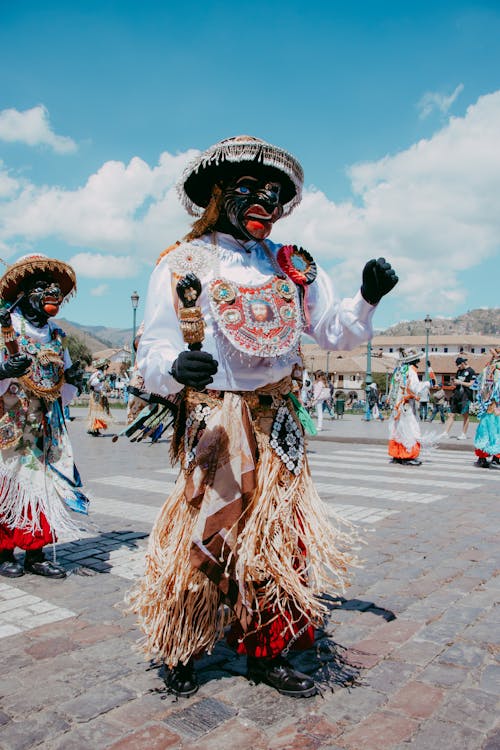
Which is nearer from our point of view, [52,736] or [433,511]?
[52,736]

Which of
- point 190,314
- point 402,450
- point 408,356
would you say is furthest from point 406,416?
point 190,314

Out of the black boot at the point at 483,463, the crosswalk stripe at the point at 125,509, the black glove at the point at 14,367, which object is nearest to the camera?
the black glove at the point at 14,367

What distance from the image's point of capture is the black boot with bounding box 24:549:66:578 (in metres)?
4.30

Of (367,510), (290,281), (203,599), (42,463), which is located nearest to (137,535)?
(42,463)

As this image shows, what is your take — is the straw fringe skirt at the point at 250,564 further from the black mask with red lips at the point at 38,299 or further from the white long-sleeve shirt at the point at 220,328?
the black mask with red lips at the point at 38,299

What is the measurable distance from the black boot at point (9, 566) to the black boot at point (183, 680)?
2.08m

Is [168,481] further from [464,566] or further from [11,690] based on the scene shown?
[11,690]

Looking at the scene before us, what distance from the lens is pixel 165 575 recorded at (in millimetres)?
2650

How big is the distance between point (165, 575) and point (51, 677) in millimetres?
776

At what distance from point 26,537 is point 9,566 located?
256mm

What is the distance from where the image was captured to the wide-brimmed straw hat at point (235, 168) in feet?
9.37

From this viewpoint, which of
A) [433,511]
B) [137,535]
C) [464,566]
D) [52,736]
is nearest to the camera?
[52,736]

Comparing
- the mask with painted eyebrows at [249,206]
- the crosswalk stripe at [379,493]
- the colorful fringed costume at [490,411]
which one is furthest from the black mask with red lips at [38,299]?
the colorful fringed costume at [490,411]

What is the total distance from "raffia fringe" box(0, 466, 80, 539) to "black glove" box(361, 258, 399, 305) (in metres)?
2.80
